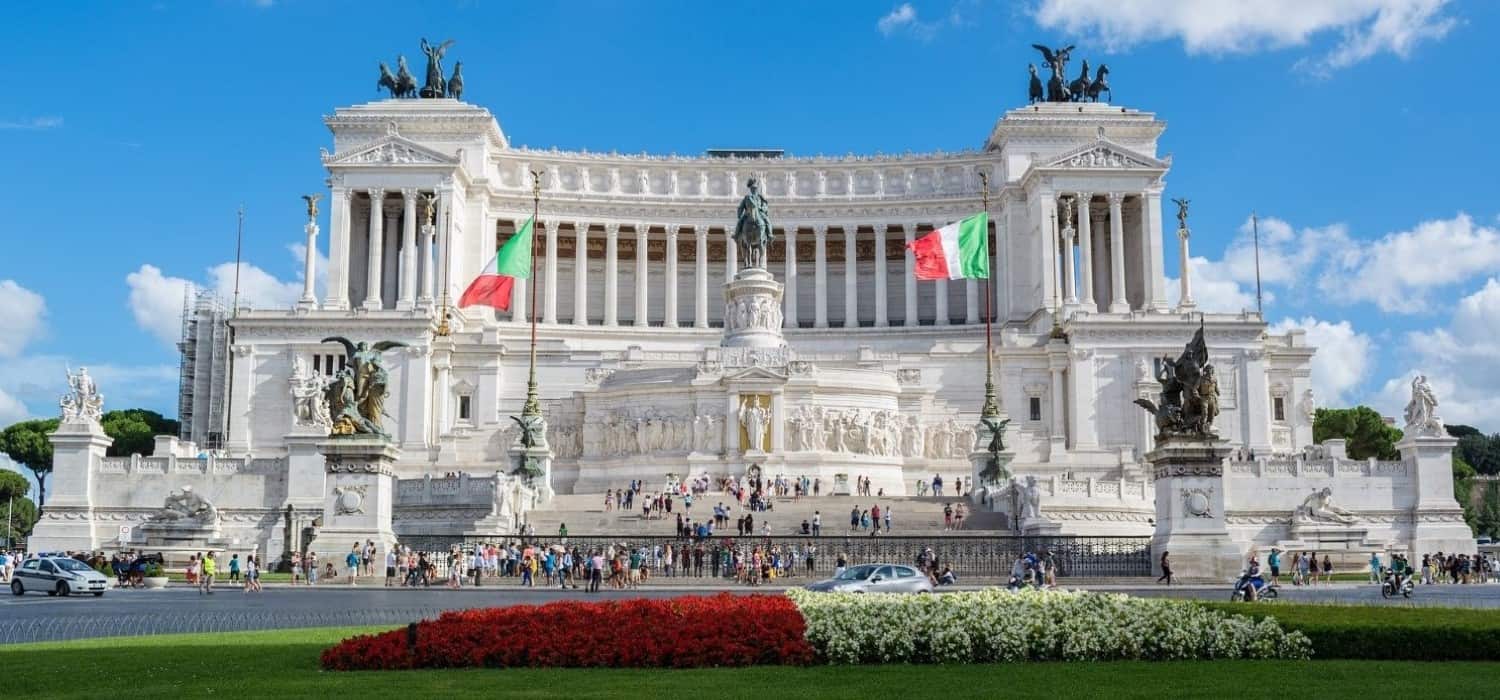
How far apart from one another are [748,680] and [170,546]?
155 ft

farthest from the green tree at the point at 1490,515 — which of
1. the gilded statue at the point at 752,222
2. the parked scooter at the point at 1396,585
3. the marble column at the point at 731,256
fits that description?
the parked scooter at the point at 1396,585

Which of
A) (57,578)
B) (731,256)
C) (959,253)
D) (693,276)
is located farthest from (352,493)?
(693,276)

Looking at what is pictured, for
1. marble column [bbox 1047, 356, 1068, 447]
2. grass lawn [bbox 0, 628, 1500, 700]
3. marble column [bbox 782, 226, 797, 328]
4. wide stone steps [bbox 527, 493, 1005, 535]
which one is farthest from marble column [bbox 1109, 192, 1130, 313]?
grass lawn [bbox 0, 628, 1500, 700]

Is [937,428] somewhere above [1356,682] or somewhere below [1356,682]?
above

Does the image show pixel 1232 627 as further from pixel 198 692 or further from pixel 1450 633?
pixel 198 692

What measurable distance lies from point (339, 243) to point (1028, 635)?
84.8 metres

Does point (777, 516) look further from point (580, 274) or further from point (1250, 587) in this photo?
point (580, 274)

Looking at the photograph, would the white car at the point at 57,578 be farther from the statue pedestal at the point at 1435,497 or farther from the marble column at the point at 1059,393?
the marble column at the point at 1059,393

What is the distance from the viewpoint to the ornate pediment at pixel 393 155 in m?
98.6

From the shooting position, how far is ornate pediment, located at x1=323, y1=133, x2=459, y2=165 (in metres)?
98.6

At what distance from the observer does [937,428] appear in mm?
78250

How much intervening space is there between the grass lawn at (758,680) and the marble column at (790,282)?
8870 cm

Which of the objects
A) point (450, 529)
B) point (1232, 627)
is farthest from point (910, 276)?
point (1232, 627)

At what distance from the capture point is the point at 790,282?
361ft
